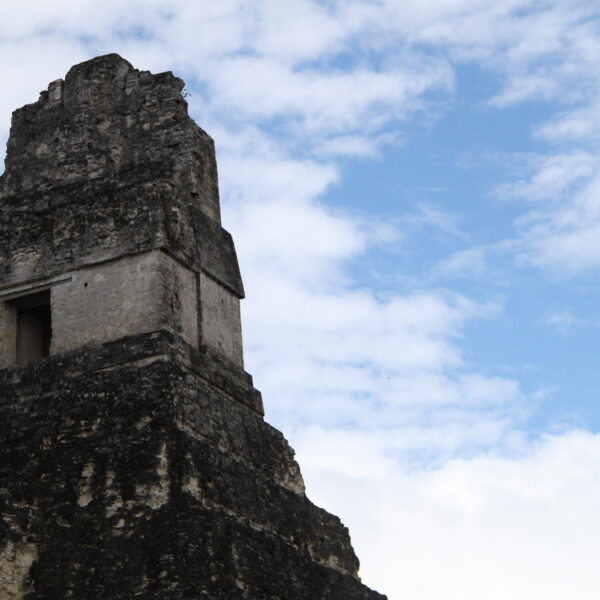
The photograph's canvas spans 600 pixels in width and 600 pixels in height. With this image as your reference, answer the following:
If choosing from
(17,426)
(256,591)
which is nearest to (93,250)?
(17,426)

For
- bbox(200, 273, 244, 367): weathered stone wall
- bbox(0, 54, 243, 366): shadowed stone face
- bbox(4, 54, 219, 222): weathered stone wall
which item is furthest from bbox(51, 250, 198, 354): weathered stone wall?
bbox(4, 54, 219, 222): weathered stone wall

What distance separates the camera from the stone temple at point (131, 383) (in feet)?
49.1

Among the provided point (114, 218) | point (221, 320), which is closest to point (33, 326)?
point (114, 218)

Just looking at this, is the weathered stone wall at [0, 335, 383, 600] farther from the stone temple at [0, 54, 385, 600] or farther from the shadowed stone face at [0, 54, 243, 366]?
the shadowed stone face at [0, 54, 243, 366]

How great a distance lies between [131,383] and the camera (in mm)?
16375

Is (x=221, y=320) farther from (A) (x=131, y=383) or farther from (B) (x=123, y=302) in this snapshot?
(A) (x=131, y=383)

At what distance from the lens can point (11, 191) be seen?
19797 mm

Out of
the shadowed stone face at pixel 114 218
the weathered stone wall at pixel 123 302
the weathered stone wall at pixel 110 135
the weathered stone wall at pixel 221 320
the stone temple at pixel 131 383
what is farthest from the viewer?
the weathered stone wall at pixel 110 135

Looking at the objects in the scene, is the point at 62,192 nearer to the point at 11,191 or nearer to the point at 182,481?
the point at 11,191

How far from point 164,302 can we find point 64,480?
117 inches

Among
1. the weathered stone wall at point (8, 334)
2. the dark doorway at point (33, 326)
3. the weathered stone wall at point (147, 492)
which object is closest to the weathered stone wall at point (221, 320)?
the weathered stone wall at point (147, 492)

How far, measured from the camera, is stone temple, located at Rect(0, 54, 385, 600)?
1497 centimetres

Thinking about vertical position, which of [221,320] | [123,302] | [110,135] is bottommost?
[123,302]

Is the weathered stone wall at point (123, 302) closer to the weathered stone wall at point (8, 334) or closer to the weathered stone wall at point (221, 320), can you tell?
the weathered stone wall at point (221, 320)
